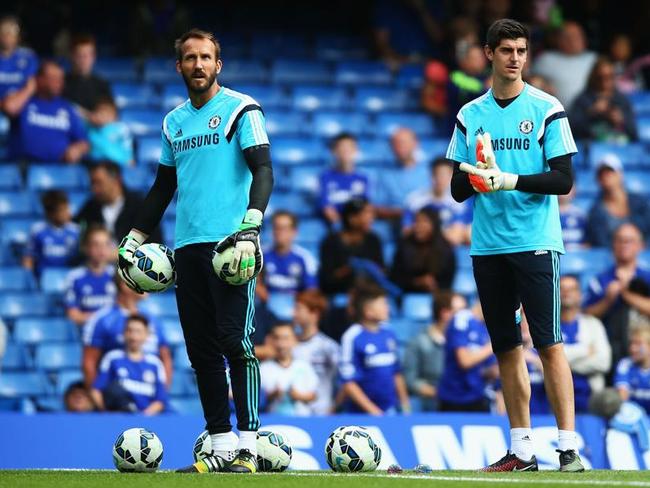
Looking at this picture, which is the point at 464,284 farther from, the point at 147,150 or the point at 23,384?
the point at 23,384

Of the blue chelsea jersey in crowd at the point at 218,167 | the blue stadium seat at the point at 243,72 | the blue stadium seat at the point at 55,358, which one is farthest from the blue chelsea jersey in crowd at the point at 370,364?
the blue stadium seat at the point at 243,72

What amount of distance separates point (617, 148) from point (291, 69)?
3.85 m

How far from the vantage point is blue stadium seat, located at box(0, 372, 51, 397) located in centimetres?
1185

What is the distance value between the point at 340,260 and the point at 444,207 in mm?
1392

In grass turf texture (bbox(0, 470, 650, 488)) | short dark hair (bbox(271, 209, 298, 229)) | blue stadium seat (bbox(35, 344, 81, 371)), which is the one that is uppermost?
short dark hair (bbox(271, 209, 298, 229))

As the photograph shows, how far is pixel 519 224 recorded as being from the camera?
730 centimetres

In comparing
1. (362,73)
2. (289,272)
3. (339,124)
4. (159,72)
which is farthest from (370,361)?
(362,73)

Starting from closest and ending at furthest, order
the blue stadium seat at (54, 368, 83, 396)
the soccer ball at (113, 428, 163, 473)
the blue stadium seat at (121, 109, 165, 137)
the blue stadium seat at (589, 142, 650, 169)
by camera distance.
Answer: the soccer ball at (113, 428, 163, 473) < the blue stadium seat at (54, 368, 83, 396) < the blue stadium seat at (121, 109, 165, 137) < the blue stadium seat at (589, 142, 650, 169)

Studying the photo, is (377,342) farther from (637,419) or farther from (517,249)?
(517,249)

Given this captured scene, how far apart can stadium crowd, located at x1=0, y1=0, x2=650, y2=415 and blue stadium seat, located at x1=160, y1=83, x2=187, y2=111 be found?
522 mm

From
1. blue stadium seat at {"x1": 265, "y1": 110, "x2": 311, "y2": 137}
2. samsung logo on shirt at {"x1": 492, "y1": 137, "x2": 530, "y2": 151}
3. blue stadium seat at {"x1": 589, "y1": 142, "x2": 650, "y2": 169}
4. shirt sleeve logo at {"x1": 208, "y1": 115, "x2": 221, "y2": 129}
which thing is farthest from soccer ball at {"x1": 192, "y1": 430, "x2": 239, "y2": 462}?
blue stadium seat at {"x1": 589, "y1": 142, "x2": 650, "y2": 169}

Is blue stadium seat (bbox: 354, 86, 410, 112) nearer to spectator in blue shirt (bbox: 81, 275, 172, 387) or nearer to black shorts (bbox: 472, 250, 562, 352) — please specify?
spectator in blue shirt (bbox: 81, 275, 172, 387)

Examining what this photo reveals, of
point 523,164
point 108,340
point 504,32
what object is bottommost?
point 108,340

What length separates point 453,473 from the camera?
23.9ft
